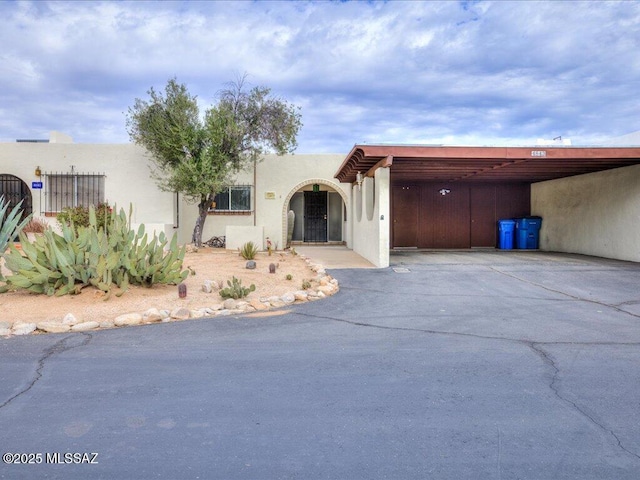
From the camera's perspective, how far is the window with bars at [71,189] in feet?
55.4

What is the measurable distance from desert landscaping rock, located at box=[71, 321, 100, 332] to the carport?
721 cm

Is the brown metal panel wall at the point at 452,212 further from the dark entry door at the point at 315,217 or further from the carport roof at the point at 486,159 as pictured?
the dark entry door at the point at 315,217

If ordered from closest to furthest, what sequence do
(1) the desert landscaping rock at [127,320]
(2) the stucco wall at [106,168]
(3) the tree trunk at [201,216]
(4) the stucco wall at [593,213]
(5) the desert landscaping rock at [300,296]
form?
1. (1) the desert landscaping rock at [127,320]
2. (5) the desert landscaping rock at [300,296]
3. (4) the stucco wall at [593,213]
4. (3) the tree trunk at [201,216]
5. (2) the stucco wall at [106,168]

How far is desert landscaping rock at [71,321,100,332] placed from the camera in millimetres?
5836

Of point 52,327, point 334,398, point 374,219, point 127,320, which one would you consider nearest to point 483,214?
point 374,219

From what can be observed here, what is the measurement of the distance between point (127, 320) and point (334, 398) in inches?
145

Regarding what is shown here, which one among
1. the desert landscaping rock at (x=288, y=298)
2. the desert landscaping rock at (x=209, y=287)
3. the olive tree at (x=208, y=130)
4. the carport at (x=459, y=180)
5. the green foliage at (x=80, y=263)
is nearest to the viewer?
the green foliage at (x=80, y=263)

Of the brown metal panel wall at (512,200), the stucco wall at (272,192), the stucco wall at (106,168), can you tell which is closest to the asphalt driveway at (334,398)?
the stucco wall at (272,192)

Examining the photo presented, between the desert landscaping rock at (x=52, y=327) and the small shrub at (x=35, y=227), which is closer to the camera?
the desert landscaping rock at (x=52, y=327)

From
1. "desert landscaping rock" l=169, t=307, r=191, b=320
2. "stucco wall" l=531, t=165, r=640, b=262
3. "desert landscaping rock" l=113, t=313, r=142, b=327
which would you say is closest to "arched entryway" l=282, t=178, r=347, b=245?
"stucco wall" l=531, t=165, r=640, b=262

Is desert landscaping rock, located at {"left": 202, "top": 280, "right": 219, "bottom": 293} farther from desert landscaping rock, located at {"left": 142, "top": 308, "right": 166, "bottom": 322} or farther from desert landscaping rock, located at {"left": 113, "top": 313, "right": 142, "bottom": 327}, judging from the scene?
desert landscaping rock, located at {"left": 113, "top": 313, "right": 142, "bottom": 327}

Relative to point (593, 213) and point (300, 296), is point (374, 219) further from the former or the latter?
point (593, 213)

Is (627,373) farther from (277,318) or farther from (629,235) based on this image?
(629,235)

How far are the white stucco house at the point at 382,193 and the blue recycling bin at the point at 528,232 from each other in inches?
10.3
